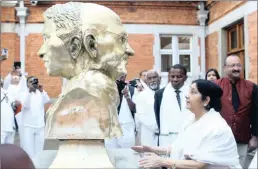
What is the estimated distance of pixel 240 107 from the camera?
4.20 metres

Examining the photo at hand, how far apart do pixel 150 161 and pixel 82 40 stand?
857mm

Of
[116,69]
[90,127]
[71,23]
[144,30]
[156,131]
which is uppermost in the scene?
[144,30]

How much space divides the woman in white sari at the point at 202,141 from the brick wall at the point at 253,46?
576 cm

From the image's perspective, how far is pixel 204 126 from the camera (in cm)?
278

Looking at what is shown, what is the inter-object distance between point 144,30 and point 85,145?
954 centimetres

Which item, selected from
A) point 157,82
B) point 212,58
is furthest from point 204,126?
point 212,58

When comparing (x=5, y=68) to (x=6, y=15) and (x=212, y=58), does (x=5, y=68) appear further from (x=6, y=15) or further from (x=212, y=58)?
(x=212, y=58)

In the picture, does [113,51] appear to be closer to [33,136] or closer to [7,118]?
[33,136]

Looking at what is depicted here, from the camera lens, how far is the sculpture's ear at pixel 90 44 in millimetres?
1891

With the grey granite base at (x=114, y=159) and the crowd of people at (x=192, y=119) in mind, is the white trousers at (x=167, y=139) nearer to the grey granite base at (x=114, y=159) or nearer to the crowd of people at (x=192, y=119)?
the crowd of people at (x=192, y=119)

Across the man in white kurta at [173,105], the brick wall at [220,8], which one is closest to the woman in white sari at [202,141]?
the man in white kurta at [173,105]

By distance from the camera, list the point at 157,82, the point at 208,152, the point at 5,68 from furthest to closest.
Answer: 1. the point at 5,68
2. the point at 157,82
3. the point at 208,152

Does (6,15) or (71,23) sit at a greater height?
(6,15)

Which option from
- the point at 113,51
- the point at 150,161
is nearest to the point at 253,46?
the point at 150,161
